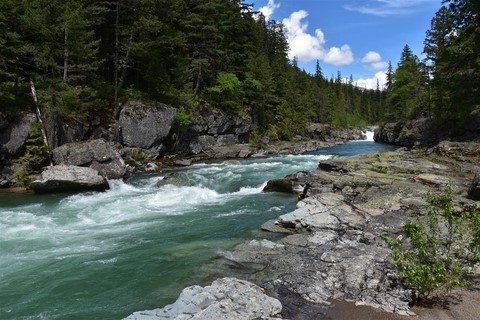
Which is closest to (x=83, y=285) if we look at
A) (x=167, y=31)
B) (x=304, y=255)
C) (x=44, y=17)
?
(x=304, y=255)

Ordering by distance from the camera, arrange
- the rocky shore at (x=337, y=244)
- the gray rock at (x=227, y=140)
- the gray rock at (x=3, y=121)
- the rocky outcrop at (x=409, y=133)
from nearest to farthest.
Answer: the rocky shore at (x=337, y=244)
the gray rock at (x=3, y=121)
the gray rock at (x=227, y=140)
the rocky outcrop at (x=409, y=133)

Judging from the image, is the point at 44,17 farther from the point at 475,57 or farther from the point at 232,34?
the point at 475,57

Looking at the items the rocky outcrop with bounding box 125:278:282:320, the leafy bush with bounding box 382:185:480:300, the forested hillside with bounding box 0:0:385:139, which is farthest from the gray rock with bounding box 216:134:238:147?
the rocky outcrop with bounding box 125:278:282:320

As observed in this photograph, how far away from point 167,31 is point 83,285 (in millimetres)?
31905

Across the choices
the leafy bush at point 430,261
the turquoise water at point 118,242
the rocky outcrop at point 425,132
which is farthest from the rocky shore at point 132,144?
the leafy bush at point 430,261

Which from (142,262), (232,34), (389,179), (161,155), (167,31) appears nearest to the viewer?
(142,262)

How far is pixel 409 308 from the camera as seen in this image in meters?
7.93

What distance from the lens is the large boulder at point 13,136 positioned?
23781 mm

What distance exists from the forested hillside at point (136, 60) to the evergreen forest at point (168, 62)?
0.32ft

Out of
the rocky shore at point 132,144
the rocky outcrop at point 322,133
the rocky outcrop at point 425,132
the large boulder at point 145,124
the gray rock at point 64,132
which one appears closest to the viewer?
the rocky shore at point 132,144

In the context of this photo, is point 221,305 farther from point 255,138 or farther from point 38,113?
point 255,138

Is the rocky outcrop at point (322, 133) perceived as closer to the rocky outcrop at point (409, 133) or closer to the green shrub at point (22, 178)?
the rocky outcrop at point (409, 133)

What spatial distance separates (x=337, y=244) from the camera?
37.2ft

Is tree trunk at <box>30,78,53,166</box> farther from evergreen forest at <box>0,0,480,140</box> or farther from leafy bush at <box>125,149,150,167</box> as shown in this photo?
leafy bush at <box>125,149,150,167</box>
